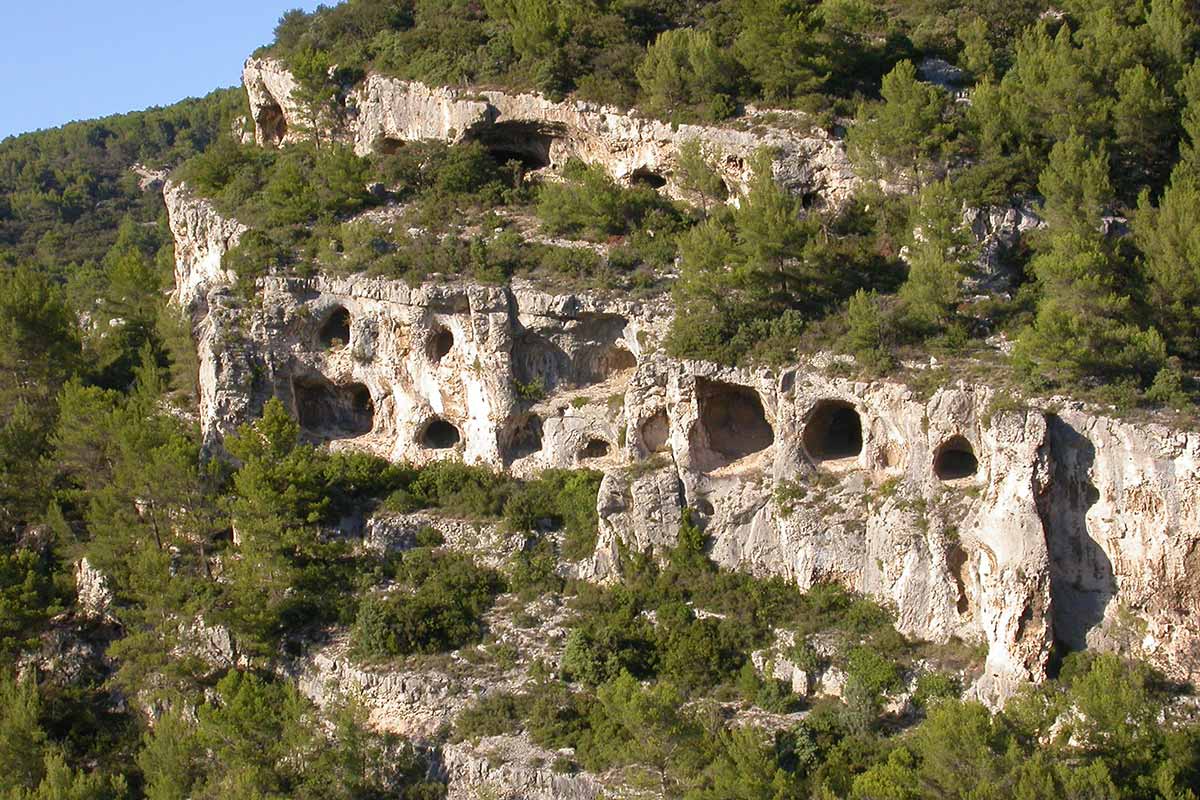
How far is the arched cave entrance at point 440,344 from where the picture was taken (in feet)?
129

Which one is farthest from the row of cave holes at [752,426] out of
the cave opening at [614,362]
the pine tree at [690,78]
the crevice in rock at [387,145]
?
the crevice in rock at [387,145]

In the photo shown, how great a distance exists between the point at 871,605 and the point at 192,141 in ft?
218

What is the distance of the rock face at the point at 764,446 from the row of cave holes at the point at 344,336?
2.8 inches

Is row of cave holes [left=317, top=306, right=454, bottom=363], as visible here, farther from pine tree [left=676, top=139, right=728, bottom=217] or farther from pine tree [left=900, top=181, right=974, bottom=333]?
pine tree [left=900, top=181, right=974, bottom=333]

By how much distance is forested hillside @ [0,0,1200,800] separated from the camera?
30203mm

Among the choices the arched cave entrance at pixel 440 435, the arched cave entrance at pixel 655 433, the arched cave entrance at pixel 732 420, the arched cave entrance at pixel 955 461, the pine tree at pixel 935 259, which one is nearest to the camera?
the arched cave entrance at pixel 955 461

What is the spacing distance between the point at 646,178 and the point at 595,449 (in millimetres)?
10639

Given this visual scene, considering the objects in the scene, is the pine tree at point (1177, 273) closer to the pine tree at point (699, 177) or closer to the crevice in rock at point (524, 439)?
the pine tree at point (699, 177)

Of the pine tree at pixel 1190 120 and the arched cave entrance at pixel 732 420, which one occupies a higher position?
the pine tree at pixel 1190 120

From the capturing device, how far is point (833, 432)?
3662 cm

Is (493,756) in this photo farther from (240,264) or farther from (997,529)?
(240,264)

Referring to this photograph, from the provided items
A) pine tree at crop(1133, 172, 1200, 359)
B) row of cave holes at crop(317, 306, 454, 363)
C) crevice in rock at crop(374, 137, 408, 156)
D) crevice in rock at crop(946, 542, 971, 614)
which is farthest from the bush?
pine tree at crop(1133, 172, 1200, 359)

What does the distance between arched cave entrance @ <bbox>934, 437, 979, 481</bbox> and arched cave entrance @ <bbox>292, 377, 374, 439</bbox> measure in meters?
17.6

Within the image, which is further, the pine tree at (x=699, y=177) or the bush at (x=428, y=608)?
the pine tree at (x=699, y=177)
